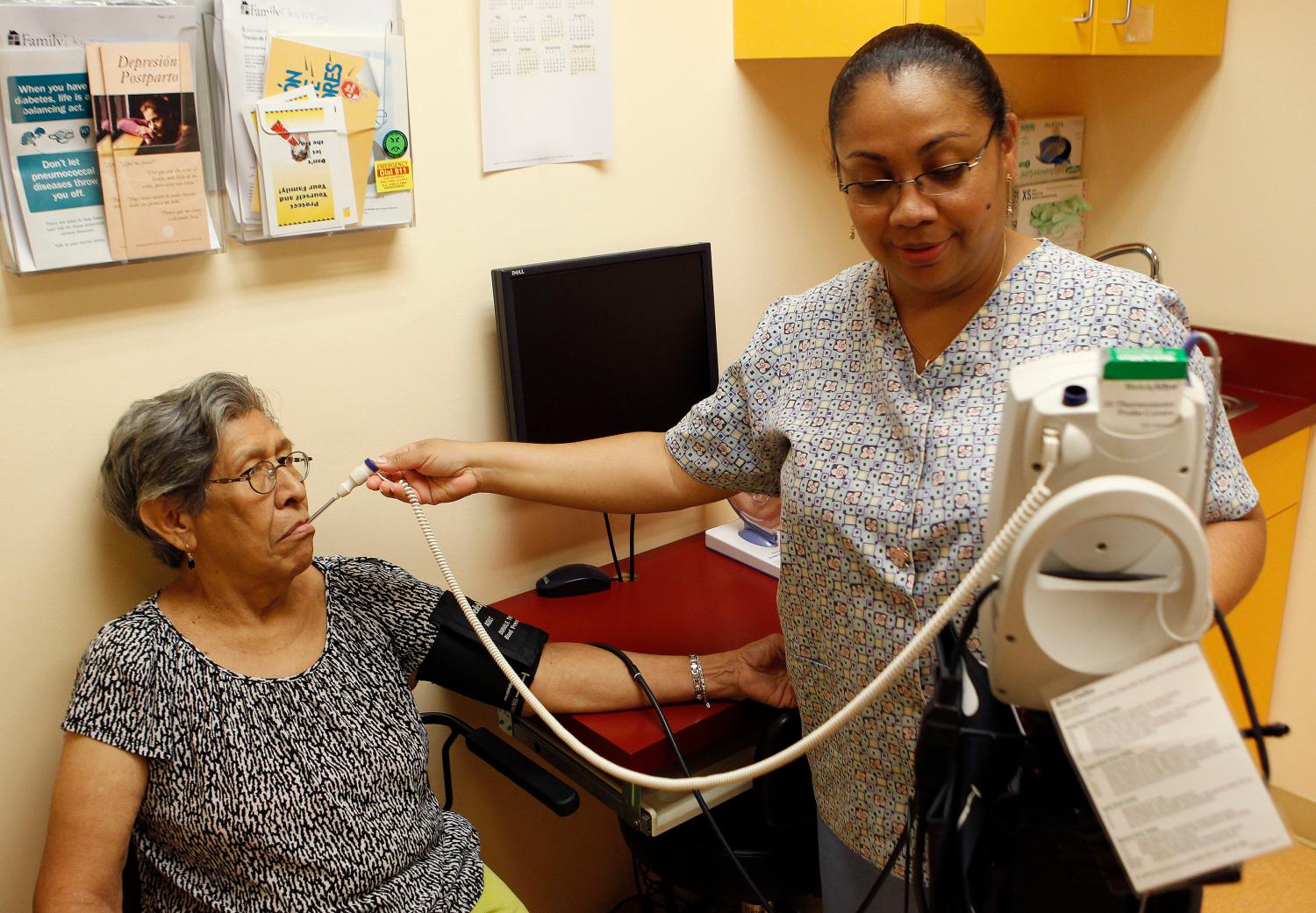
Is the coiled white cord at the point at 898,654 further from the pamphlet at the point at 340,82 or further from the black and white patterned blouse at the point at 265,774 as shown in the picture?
the pamphlet at the point at 340,82

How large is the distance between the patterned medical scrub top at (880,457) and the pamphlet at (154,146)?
0.79 m

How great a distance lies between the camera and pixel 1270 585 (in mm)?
2729

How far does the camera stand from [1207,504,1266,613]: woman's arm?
118 centimetres

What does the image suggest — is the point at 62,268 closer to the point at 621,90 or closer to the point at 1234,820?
the point at 621,90

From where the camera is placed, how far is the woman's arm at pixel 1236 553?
118 centimetres

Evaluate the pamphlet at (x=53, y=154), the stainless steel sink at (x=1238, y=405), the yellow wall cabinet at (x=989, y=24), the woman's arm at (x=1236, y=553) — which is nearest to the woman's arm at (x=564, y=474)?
the pamphlet at (x=53, y=154)

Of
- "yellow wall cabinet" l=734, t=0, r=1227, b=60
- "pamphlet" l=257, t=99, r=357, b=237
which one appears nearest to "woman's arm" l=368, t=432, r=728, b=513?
"pamphlet" l=257, t=99, r=357, b=237

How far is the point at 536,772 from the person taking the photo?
1.80 m

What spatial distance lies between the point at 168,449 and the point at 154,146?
411 mm

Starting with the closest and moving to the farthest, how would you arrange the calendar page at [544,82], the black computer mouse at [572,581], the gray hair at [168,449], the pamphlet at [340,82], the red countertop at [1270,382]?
the gray hair at [168,449] < the pamphlet at [340,82] < the calendar page at [544,82] < the black computer mouse at [572,581] < the red countertop at [1270,382]

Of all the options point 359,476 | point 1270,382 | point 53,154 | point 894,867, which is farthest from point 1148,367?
point 1270,382

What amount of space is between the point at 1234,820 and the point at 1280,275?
238 cm

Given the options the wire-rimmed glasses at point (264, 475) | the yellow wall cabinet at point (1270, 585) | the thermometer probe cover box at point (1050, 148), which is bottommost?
the yellow wall cabinet at point (1270, 585)

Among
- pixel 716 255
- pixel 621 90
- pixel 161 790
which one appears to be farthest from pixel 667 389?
pixel 161 790
